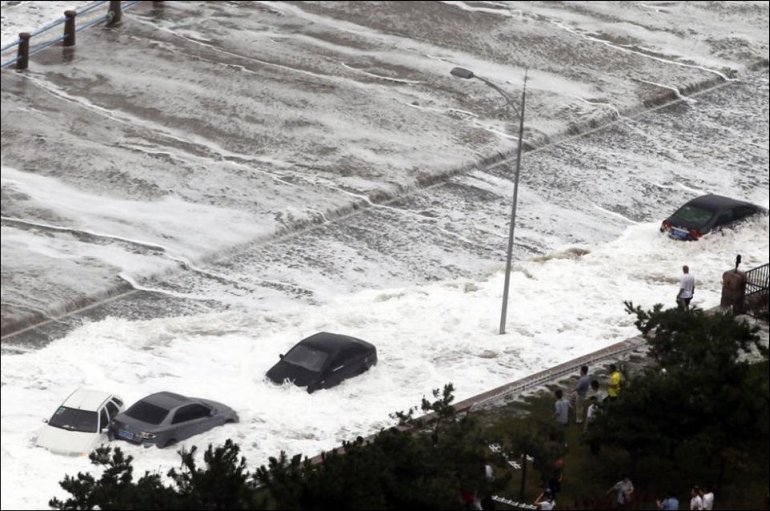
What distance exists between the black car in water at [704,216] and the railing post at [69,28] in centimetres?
2320

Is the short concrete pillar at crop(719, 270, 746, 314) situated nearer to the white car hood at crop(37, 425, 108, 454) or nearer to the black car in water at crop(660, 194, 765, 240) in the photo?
the black car in water at crop(660, 194, 765, 240)

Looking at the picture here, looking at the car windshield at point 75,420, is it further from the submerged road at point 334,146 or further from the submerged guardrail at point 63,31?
the submerged guardrail at point 63,31

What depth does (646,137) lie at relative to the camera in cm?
4991

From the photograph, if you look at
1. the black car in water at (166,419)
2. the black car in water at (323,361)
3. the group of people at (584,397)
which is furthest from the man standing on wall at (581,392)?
the black car in water at (166,419)

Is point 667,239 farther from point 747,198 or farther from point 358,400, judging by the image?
point 358,400

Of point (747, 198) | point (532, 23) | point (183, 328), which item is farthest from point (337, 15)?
point (183, 328)

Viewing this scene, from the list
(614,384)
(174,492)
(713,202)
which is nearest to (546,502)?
(614,384)

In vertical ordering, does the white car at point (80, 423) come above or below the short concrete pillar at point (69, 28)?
below

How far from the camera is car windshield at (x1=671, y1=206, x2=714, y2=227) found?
133 feet

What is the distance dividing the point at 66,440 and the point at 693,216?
20444 mm

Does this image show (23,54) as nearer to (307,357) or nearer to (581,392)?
(307,357)

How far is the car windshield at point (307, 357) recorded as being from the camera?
1221 inches

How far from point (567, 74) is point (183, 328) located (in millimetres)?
25881

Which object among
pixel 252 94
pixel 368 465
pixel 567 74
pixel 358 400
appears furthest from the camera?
pixel 567 74
